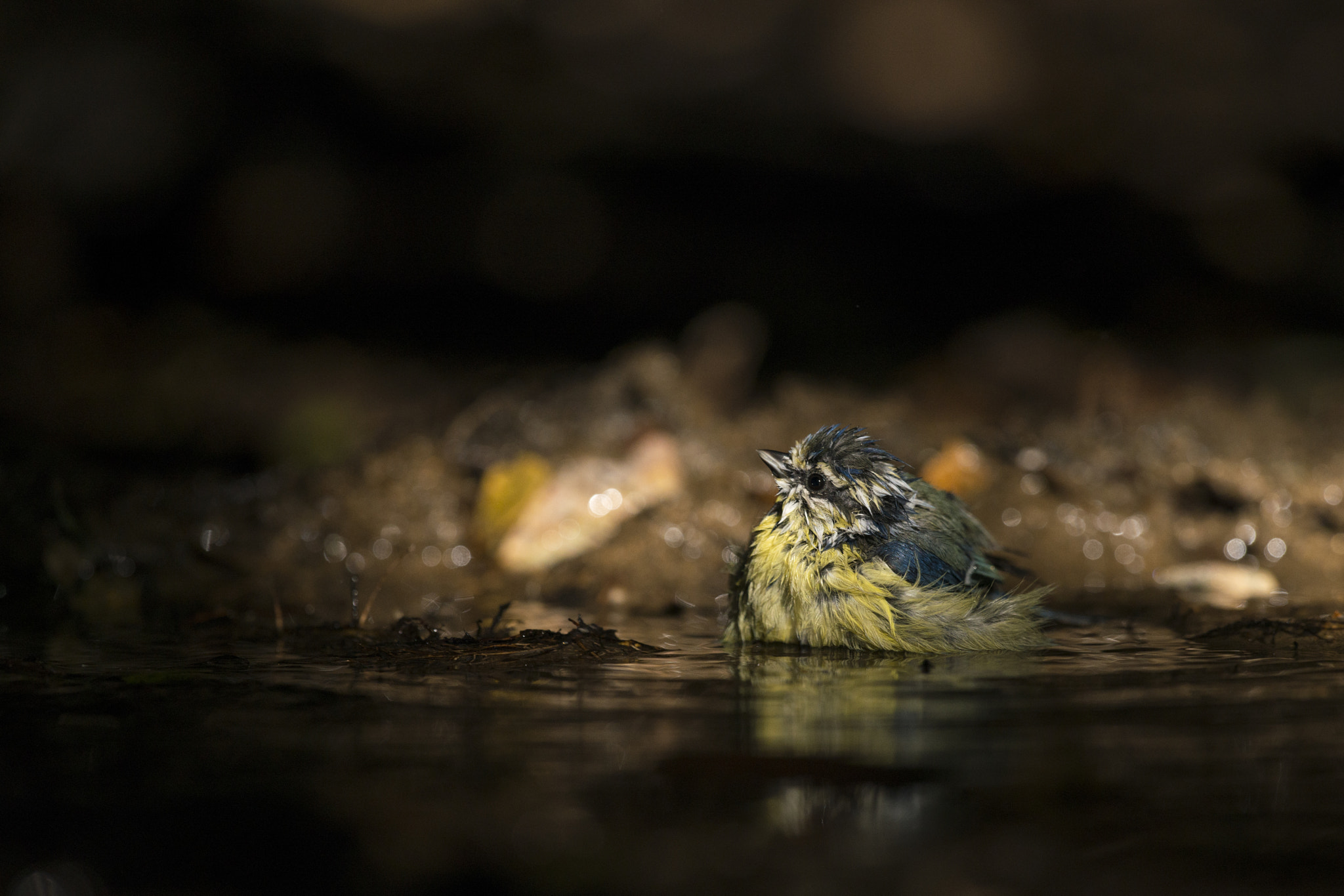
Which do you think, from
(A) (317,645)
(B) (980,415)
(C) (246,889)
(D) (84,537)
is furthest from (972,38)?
(C) (246,889)

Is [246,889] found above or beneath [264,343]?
beneath

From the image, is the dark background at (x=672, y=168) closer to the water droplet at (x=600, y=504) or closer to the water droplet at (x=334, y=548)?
the water droplet at (x=600, y=504)

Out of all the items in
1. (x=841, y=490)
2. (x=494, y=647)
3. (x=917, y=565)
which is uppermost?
(x=841, y=490)

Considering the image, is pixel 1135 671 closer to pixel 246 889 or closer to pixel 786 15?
pixel 246 889

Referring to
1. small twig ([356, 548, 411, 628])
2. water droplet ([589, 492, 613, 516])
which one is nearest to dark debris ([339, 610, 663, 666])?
small twig ([356, 548, 411, 628])

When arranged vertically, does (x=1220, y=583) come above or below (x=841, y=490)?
below

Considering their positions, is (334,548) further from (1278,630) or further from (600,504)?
(1278,630)

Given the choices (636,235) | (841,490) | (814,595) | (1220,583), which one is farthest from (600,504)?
(636,235)
